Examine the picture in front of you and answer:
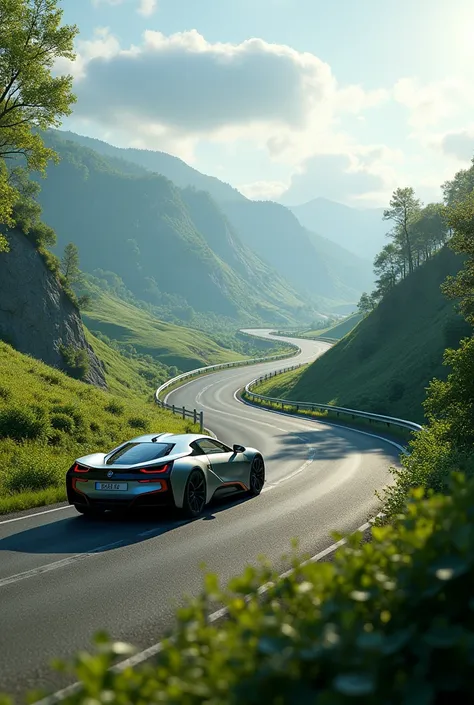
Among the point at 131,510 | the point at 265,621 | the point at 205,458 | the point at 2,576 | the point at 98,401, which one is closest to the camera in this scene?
the point at 265,621

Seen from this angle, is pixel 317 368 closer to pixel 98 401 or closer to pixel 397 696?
pixel 98 401

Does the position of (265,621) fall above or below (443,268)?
below

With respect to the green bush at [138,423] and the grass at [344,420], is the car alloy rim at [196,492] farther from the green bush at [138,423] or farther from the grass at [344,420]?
the grass at [344,420]

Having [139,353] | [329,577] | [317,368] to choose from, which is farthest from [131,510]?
[139,353]

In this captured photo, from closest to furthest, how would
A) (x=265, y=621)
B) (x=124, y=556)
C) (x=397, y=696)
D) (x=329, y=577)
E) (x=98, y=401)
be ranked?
1. (x=397, y=696)
2. (x=265, y=621)
3. (x=329, y=577)
4. (x=124, y=556)
5. (x=98, y=401)

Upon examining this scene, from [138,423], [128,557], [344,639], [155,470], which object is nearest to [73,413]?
[138,423]

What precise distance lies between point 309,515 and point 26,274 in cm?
3954

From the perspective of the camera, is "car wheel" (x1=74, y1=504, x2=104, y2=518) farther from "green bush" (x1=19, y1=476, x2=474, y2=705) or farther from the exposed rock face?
the exposed rock face

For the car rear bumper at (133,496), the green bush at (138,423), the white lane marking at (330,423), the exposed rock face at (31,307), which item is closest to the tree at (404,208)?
the white lane marking at (330,423)

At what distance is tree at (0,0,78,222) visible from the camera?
1805 cm

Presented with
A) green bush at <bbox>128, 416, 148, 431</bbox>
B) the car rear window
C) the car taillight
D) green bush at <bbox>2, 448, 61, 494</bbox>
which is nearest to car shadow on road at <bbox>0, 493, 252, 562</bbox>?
the car taillight

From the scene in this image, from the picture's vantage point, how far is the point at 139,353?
411 feet

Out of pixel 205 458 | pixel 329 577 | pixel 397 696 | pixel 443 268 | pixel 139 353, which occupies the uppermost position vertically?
pixel 443 268

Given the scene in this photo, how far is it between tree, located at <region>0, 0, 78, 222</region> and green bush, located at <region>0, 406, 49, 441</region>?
6418 millimetres
